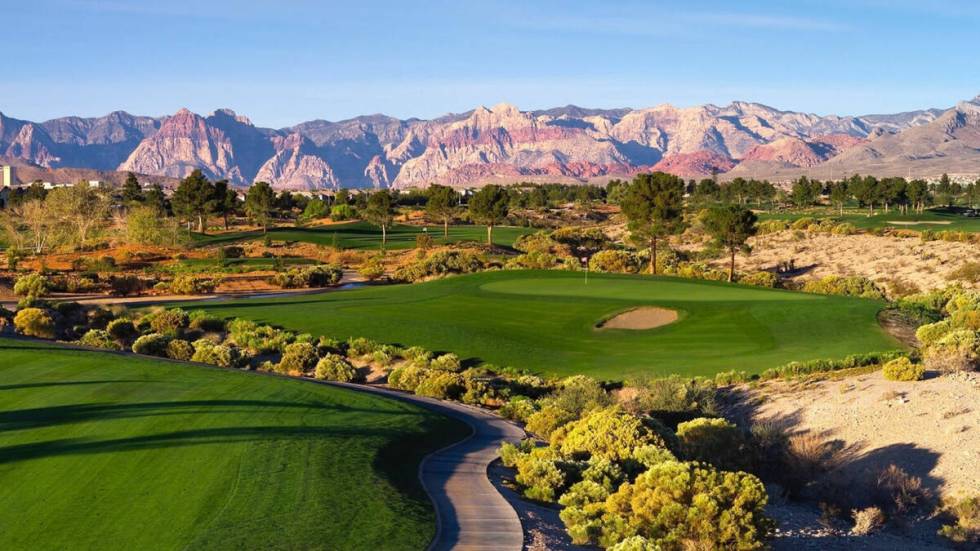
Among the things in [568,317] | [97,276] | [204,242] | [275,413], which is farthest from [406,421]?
[204,242]

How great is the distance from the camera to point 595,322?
124 feet

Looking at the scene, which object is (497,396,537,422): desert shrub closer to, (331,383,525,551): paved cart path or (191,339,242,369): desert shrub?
(331,383,525,551): paved cart path

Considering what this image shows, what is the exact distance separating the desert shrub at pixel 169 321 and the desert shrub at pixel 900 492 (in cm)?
2853

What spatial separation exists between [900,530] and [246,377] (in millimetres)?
16648

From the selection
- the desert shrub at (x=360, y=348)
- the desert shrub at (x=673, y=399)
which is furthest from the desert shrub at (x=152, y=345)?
the desert shrub at (x=673, y=399)

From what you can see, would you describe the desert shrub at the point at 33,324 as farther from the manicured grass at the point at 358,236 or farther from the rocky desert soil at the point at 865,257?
the rocky desert soil at the point at 865,257

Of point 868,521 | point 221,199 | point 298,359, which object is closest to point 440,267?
point 298,359

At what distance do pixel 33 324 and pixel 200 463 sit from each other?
26.0 metres

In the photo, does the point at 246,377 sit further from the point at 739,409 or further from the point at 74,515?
the point at 739,409

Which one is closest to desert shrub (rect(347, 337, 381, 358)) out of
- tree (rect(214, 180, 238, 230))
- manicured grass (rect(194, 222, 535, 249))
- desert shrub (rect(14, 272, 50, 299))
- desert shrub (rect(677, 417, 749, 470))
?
desert shrub (rect(677, 417, 749, 470))

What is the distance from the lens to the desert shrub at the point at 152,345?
32406 mm

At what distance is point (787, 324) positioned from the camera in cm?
3597

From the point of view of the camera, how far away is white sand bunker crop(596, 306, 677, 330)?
37.3 metres

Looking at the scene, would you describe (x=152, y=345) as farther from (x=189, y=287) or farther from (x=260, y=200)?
(x=260, y=200)
